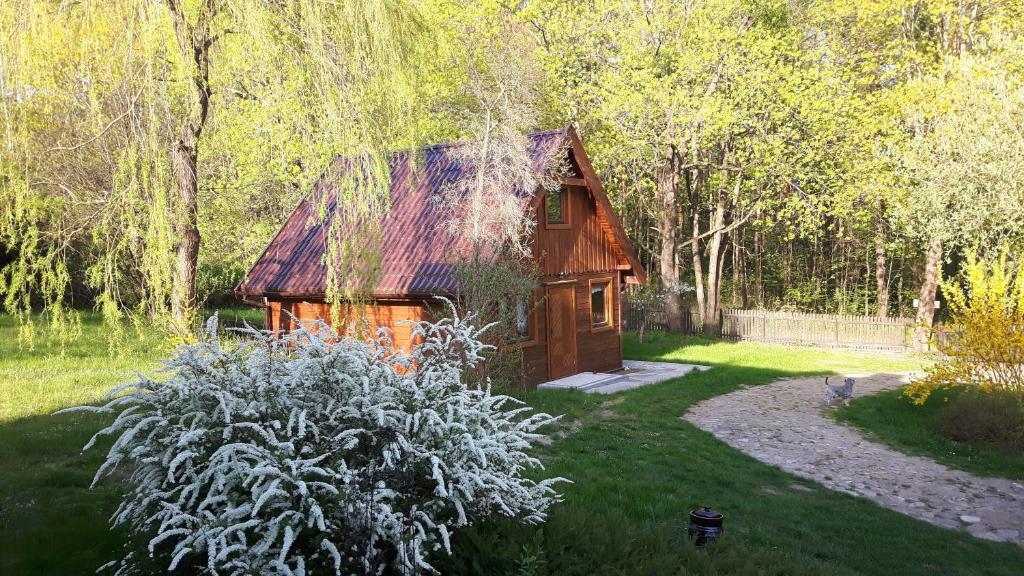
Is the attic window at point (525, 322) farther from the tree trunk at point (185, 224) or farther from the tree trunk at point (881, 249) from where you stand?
the tree trunk at point (881, 249)

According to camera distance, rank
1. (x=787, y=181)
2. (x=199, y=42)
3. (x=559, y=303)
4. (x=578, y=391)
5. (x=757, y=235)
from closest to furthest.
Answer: (x=199, y=42), (x=578, y=391), (x=559, y=303), (x=787, y=181), (x=757, y=235)

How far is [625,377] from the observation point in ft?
54.6

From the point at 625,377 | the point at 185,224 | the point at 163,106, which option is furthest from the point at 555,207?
the point at 163,106

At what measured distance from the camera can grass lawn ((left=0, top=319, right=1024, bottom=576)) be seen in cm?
486

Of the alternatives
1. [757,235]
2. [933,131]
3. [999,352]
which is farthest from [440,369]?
[757,235]

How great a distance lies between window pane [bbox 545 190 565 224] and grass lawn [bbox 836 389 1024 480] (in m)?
6.76

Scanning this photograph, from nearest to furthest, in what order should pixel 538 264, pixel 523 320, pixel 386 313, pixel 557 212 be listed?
1. pixel 386 313
2. pixel 538 264
3. pixel 523 320
4. pixel 557 212

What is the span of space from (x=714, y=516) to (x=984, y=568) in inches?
119

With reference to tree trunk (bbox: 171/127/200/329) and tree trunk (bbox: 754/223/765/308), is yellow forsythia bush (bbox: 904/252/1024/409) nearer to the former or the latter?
tree trunk (bbox: 171/127/200/329)

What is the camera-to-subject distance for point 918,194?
21.6 meters

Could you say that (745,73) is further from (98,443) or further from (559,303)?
(98,443)

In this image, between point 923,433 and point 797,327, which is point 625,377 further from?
point 797,327

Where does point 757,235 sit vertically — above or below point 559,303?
above

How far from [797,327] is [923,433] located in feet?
40.9
